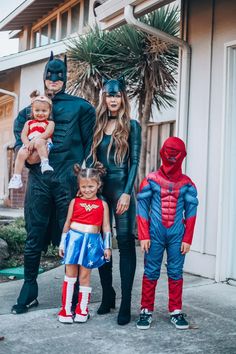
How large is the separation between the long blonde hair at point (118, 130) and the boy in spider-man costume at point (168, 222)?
30 centimetres

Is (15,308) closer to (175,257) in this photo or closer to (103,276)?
(103,276)

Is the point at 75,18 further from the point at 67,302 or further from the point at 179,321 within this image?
the point at 179,321

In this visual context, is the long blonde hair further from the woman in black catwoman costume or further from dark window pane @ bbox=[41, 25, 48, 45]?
dark window pane @ bbox=[41, 25, 48, 45]

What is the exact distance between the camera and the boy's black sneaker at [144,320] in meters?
3.53

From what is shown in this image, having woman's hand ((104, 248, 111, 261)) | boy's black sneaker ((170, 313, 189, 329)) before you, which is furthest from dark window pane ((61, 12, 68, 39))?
boy's black sneaker ((170, 313, 189, 329))

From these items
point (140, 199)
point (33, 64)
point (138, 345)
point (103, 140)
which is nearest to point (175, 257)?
point (140, 199)

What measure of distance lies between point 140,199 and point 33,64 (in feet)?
35.2

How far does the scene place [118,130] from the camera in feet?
12.2

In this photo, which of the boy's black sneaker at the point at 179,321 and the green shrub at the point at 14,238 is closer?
the boy's black sneaker at the point at 179,321

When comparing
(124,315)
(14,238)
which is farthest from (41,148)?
(14,238)

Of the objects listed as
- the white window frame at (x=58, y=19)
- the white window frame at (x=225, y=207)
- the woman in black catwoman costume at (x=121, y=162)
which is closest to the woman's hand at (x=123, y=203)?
the woman in black catwoman costume at (x=121, y=162)

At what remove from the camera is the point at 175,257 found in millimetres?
3621

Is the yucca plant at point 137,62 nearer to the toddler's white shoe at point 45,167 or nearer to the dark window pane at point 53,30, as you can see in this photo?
the toddler's white shoe at point 45,167

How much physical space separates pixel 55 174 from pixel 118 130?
648mm
